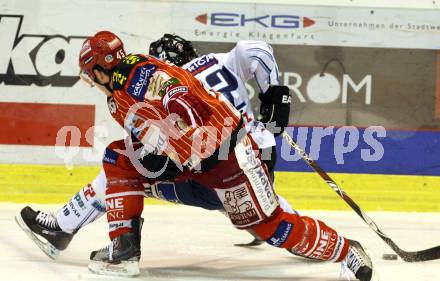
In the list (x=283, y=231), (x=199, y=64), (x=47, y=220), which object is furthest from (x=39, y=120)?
(x=283, y=231)

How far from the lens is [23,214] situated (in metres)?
3.71

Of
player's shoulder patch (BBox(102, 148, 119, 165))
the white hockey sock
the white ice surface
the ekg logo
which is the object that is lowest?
the white ice surface

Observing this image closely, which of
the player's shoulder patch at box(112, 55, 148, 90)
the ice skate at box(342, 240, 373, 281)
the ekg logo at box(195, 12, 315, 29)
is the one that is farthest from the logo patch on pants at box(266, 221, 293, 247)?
the ekg logo at box(195, 12, 315, 29)

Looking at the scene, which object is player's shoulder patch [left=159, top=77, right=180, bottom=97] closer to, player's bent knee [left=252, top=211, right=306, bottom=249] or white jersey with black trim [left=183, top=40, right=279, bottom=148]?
player's bent knee [left=252, top=211, right=306, bottom=249]

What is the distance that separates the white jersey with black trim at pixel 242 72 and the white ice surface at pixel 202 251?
1.80ft

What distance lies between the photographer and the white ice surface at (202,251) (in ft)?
11.3

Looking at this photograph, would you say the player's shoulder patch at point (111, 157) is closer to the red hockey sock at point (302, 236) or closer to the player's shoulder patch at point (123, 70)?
the player's shoulder patch at point (123, 70)

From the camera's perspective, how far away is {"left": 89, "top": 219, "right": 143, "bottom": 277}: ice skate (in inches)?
129

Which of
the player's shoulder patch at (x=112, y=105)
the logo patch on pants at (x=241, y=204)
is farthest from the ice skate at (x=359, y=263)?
the player's shoulder patch at (x=112, y=105)

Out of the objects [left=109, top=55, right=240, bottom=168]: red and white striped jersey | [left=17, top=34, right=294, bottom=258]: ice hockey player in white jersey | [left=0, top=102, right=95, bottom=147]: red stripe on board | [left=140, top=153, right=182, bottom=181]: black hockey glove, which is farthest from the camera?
[left=0, top=102, right=95, bottom=147]: red stripe on board

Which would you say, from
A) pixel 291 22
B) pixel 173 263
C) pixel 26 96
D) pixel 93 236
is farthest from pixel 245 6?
pixel 173 263

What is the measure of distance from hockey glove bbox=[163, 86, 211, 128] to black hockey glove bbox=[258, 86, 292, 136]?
65 cm

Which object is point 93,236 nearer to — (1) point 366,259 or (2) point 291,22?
(1) point 366,259

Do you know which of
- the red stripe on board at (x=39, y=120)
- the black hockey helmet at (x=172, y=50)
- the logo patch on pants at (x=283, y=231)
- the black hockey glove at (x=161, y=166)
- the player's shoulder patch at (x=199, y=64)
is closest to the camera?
the logo patch on pants at (x=283, y=231)
